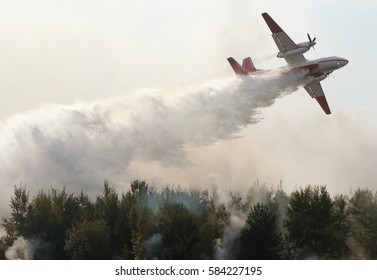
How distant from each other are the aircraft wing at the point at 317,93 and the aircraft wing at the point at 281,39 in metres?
7.65

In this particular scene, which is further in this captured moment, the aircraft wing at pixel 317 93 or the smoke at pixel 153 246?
the aircraft wing at pixel 317 93

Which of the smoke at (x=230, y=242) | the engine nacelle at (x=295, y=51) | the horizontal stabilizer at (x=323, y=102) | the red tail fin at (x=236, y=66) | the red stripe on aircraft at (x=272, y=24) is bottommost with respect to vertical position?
the smoke at (x=230, y=242)

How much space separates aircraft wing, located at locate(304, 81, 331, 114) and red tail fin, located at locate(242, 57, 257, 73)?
21.9ft

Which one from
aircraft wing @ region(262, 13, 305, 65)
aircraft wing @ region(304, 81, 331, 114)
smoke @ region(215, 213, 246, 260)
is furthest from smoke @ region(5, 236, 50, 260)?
aircraft wing @ region(262, 13, 305, 65)

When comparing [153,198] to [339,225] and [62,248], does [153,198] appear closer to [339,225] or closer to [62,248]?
[62,248]

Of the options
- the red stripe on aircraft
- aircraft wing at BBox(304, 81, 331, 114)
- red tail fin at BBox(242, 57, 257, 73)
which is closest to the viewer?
the red stripe on aircraft

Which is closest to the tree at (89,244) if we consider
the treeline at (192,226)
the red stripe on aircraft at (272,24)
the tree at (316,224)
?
the treeline at (192,226)

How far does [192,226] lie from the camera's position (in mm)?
72250

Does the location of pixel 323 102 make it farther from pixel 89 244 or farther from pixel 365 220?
pixel 89 244

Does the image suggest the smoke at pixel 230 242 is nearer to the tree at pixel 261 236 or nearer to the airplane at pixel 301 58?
the tree at pixel 261 236

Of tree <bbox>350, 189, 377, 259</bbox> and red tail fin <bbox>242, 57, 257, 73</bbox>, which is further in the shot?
tree <bbox>350, 189, 377, 259</bbox>

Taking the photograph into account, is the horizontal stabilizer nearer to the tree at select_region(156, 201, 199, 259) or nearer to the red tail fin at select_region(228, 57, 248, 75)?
the red tail fin at select_region(228, 57, 248, 75)

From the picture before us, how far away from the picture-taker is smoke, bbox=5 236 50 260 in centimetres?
7556

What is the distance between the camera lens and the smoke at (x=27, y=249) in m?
75.6
